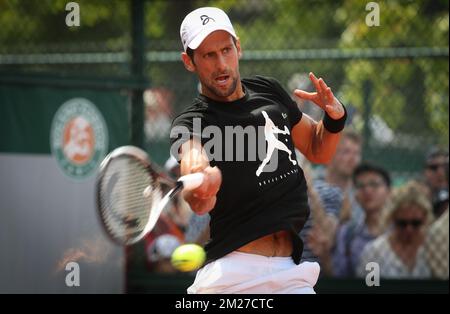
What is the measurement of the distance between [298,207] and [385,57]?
329 centimetres

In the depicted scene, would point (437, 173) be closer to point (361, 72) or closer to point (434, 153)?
point (434, 153)

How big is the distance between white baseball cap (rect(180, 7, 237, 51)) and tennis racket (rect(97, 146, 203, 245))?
0.57 metres

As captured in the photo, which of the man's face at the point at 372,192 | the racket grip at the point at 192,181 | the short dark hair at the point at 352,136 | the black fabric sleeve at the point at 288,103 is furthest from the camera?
the short dark hair at the point at 352,136

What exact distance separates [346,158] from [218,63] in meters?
3.27

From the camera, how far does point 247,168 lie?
14.1 feet

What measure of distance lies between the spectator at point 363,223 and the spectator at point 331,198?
7 cm

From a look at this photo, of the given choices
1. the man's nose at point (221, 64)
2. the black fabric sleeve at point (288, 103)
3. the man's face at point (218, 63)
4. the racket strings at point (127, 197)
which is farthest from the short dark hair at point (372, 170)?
the man's nose at point (221, 64)

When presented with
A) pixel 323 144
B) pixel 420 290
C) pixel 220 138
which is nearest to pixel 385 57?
pixel 420 290

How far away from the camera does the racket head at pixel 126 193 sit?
4.21 meters

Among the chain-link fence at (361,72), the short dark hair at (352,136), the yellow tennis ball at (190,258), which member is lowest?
the yellow tennis ball at (190,258)

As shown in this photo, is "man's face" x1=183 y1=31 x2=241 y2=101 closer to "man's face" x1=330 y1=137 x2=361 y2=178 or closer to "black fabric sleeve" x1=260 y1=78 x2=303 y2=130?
"black fabric sleeve" x1=260 y1=78 x2=303 y2=130

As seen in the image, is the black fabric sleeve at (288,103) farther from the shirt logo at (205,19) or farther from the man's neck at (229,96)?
the shirt logo at (205,19)

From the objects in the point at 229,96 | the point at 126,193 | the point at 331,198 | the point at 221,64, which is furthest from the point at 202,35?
the point at 331,198

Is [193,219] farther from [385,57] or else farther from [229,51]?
[229,51]
